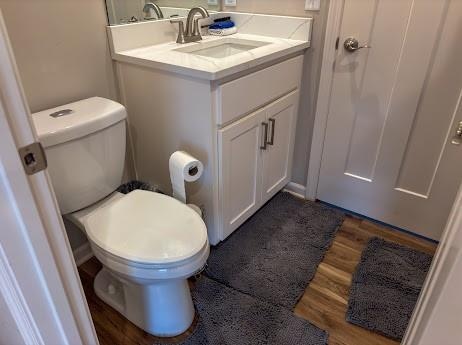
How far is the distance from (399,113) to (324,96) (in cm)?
38

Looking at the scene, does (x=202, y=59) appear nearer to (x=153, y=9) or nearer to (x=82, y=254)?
(x=153, y=9)

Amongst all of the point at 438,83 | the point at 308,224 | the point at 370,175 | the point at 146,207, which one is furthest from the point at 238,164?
the point at 438,83

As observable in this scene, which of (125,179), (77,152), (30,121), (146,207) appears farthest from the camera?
(125,179)

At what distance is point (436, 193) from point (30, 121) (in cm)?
174

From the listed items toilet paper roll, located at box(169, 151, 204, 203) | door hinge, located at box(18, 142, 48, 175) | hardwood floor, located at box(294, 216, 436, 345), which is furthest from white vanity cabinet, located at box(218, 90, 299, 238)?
door hinge, located at box(18, 142, 48, 175)

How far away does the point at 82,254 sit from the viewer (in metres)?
1.67

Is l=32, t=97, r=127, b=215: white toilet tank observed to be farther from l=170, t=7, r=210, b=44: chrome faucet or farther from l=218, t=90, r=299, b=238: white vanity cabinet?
l=170, t=7, r=210, b=44: chrome faucet

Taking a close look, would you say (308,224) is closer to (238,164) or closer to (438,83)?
(238,164)

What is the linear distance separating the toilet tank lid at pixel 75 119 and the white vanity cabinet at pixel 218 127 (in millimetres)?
209

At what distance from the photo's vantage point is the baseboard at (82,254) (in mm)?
1646

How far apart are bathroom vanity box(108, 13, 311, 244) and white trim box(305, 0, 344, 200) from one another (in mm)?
117

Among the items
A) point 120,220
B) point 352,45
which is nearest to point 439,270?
point 120,220

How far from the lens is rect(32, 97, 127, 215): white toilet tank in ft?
3.84

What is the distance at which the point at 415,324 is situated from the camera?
633 millimetres
